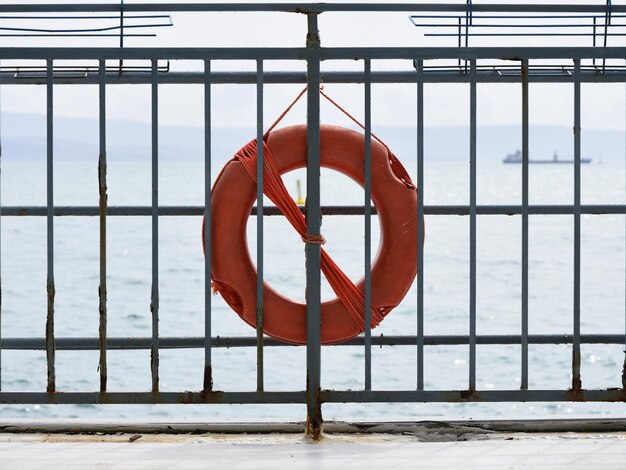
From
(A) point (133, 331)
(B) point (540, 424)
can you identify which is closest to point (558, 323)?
(A) point (133, 331)

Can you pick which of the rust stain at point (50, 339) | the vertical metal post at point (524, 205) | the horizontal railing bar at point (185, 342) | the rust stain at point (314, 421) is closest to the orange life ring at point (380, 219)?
the horizontal railing bar at point (185, 342)

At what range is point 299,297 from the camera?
92.5 feet

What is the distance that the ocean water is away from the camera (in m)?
17.4

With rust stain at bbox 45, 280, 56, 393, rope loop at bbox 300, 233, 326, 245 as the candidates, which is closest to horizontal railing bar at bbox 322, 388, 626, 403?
rope loop at bbox 300, 233, 326, 245

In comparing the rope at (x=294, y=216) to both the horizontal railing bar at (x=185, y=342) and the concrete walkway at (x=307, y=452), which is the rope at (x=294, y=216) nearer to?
the horizontal railing bar at (x=185, y=342)

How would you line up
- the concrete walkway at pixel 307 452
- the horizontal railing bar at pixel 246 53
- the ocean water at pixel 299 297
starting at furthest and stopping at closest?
the ocean water at pixel 299 297 < the horizontal railing bar at pixel 246 53 < the concrete walkway at pixel 307 452

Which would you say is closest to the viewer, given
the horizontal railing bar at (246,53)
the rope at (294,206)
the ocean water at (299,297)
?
the horizontal railing bar at (246,53)

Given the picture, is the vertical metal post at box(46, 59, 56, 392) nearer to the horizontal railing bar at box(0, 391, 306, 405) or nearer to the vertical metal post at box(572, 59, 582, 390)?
the horizontal railing bar at box(0, 391, 306, 405)

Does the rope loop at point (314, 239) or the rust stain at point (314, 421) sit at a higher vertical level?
the rope loop at point (314, 239)

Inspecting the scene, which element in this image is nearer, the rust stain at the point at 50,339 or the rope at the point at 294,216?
the rust stain at the point at 50,339

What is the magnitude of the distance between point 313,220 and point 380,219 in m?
0.51
